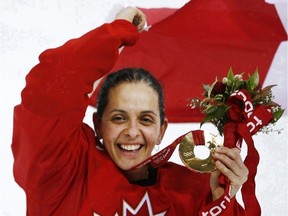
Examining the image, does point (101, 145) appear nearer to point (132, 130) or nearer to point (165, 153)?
point (132, 130)

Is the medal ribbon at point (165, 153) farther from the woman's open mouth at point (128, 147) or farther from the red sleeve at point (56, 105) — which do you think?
the red sleeve at point (56, 105)

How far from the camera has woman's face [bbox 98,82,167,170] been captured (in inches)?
82.7

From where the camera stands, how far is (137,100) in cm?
211

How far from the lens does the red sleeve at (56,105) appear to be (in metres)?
1.81

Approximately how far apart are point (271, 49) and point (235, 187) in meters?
1.23

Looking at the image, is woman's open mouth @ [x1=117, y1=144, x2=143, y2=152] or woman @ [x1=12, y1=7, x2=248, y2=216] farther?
woman's open mouth @ [x1=117, y1=144, x2=143, y2=152]

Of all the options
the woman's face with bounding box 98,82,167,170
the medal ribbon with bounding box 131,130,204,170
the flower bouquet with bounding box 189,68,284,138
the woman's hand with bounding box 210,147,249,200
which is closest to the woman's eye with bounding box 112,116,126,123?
the woman's face with bounding box 98,82,167,170

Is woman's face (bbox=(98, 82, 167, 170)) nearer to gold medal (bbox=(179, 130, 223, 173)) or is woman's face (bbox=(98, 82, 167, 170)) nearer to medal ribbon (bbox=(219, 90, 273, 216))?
gold medal (bbox=(179, 130, 223, 173))

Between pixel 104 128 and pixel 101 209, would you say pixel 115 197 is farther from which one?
pixel 104 128

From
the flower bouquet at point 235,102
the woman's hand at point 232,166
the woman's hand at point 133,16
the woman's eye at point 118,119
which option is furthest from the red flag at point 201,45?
the woman's hand at point 232,166

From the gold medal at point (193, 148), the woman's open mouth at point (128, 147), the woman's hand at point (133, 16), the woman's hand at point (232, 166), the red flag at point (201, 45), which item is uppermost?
the red flag at point (201, 45)

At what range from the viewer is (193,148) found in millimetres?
2016

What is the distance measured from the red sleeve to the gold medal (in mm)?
355

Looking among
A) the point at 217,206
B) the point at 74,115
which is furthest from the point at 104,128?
the point at 217,206
